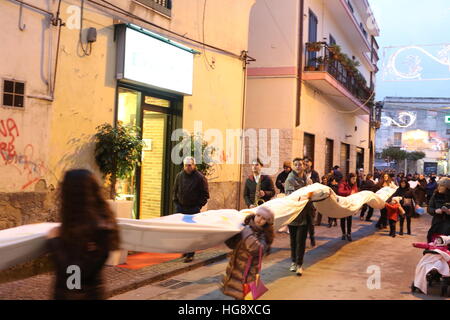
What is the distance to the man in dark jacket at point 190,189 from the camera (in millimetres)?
8539

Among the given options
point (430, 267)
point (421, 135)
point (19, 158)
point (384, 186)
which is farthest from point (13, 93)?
point (421, 135)

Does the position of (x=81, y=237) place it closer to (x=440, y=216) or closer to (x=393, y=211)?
(x=440, y=216)

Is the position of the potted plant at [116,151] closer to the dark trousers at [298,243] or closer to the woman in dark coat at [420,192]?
the dark trousers at [298,243]

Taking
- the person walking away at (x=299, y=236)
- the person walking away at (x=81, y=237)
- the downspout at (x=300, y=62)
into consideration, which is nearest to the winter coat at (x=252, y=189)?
the person walking away at (x=299, y=236)

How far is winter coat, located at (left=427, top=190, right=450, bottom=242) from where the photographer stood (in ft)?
25.7

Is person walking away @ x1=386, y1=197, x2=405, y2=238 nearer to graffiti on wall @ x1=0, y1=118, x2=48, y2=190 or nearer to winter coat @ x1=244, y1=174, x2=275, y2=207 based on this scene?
winter coat @ x1=244, y1=174, x2=275, y2=207

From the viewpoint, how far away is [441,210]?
7.80 metres

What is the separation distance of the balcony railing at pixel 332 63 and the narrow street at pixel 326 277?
792cm

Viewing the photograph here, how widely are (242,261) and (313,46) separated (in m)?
13.8

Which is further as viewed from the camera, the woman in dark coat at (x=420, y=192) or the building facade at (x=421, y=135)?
the building facade at (x=421, y=135)

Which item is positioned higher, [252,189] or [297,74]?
[297,74]

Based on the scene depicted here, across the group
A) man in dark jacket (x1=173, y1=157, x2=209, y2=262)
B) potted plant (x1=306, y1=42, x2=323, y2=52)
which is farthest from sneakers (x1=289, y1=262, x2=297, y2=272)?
potted plant (x1=306, y1=42, x2=323, y2=52)
